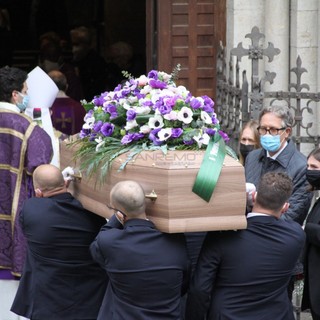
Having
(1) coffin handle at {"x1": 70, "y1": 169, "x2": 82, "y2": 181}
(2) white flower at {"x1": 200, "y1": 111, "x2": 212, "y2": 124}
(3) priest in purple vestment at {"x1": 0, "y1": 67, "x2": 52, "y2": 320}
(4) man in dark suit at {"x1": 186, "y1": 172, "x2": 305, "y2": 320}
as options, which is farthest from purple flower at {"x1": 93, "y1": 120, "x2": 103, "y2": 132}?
(3) priest in purple vestment at {"x1": 0, "y1": 67, "x2": 52, "y2": 320}

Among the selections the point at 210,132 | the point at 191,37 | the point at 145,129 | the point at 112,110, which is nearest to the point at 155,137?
the point at 145,129

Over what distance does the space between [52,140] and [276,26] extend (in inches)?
98.0

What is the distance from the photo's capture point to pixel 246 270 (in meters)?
6.19

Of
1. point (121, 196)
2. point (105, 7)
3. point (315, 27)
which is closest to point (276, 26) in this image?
point (315, 27)

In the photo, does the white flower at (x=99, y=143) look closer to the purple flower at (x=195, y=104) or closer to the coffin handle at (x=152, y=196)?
the purple flower at (x=195, y=104)

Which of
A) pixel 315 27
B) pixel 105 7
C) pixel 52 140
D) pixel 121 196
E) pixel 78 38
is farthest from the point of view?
pixel 105 7

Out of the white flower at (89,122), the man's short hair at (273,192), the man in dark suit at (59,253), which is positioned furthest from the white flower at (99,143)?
the man's short hair at (273,192)

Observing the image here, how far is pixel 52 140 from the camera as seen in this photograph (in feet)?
28.9

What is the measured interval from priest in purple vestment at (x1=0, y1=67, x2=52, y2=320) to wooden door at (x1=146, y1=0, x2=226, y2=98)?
8.50 feet

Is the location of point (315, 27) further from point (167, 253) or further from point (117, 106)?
point (167, 253)

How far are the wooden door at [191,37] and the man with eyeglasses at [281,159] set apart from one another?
3.30 meters

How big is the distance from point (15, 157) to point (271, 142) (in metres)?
1.84

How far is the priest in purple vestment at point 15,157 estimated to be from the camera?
8.20m

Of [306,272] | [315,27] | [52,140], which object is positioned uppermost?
[315,27]
